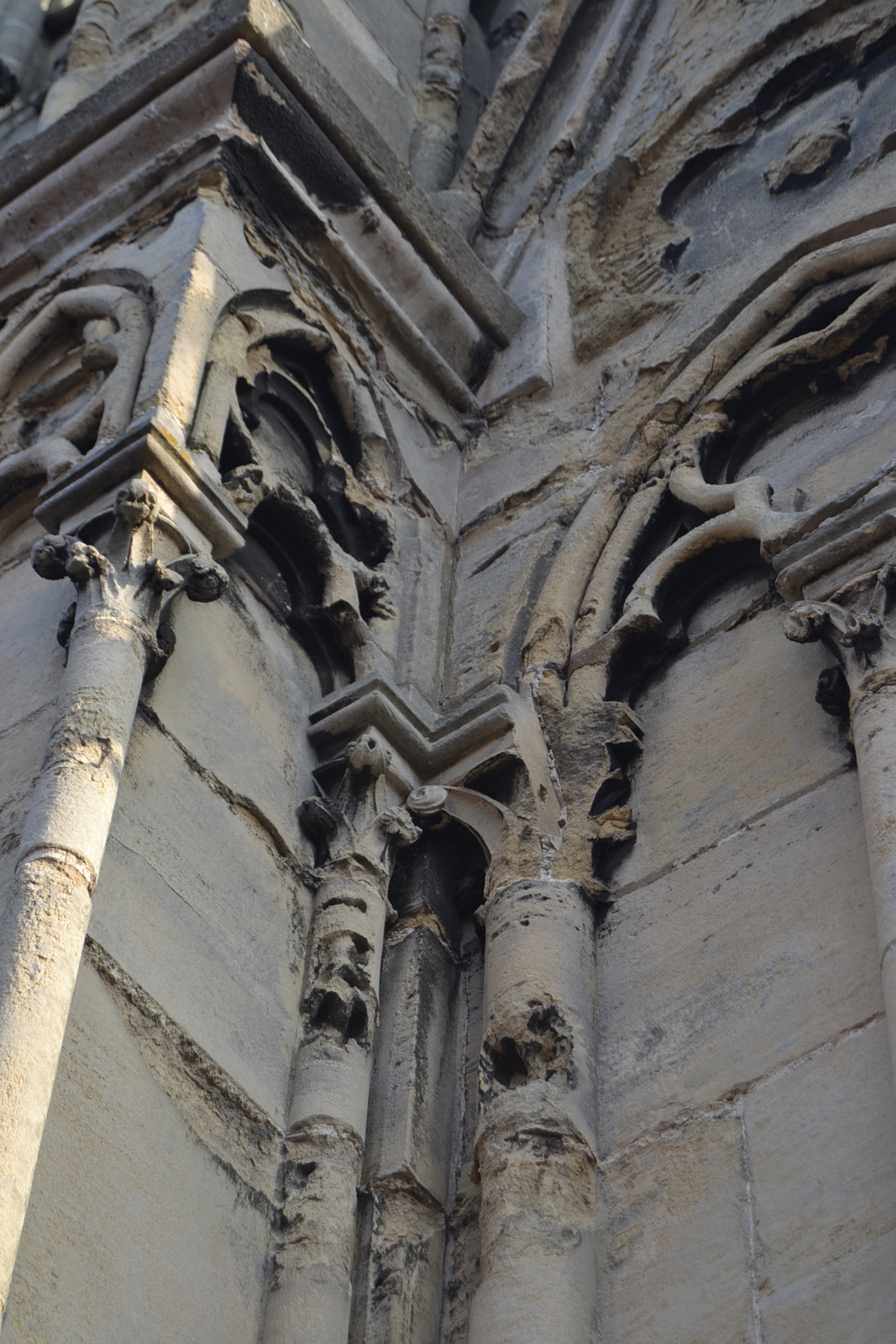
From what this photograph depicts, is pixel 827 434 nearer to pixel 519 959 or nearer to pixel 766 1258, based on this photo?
pixel 519 959

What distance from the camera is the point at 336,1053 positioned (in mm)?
3951

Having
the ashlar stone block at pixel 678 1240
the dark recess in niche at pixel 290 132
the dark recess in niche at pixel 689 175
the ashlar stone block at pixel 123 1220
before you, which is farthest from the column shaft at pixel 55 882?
the dark recess in niche at pixel 689 175

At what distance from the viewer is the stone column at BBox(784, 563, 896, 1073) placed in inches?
138

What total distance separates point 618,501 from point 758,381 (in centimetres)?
55

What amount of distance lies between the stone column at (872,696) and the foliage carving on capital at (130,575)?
4.48 ft

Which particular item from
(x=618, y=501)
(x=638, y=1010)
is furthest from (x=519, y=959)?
(x=618, y=501)

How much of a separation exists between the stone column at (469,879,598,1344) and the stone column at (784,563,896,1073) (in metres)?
0.70

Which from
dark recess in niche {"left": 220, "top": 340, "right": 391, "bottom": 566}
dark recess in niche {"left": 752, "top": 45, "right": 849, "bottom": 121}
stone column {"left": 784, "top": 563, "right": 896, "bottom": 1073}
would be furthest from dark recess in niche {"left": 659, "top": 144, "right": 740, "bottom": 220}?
stone column {"left": 784, "top": 563, "right": 896, "bottom": 1073}

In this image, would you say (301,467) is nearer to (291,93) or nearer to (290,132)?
(290,132)

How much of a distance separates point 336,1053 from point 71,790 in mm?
871

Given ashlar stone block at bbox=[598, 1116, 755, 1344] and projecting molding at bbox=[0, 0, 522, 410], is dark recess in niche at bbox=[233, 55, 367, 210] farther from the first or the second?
ashlar stone block at bbox=[598, 1116, 755, 1344]

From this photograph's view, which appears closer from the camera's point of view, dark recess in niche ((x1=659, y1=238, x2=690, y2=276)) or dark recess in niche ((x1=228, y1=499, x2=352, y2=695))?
dark recess in niche ((x1=228, y1=499, x2=352, y2=695))

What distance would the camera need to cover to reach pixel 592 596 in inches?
198

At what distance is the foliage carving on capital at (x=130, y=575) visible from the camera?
4.03m
